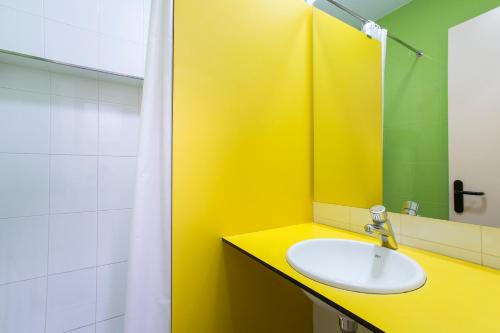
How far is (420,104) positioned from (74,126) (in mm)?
1776

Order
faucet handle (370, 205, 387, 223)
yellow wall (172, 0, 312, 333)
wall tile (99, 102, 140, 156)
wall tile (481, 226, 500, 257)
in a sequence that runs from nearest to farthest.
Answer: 1. wall tile (481, 226, 500, 257)
2. faucet handle (370, 205, 387, 223)
3. yellow wall (172, 0, 312, 333)
4. wall tile (99, 102, 140, 156)

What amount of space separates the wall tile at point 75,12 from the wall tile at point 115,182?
2.39 ft

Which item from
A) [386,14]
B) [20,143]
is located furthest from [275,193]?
[20,143]

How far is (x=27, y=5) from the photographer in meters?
1.10

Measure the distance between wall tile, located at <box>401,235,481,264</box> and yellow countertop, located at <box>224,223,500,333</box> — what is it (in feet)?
0.08

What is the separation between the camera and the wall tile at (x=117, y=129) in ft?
4.56

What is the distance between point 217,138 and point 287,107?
1.59 ft

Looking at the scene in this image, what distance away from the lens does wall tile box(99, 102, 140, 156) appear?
1391mm

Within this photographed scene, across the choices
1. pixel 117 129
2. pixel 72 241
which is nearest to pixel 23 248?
pixel 72 241

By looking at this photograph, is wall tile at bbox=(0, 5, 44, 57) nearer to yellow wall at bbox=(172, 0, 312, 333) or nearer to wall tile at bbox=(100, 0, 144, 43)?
wall tile at bbox=(100, 0, 144, 43)

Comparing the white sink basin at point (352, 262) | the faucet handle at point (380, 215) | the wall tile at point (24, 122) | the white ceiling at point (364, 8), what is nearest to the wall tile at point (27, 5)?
the wall tile at point (24, 122)

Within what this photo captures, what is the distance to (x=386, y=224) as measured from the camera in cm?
87

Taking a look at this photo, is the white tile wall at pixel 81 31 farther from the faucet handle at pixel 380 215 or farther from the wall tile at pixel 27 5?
the faucet handle at pixel 380 215

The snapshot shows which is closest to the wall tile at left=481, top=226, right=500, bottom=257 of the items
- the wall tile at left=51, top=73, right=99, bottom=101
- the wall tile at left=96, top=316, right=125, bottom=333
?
the wall tile at left=96, top=316, right=125, bottom=333
